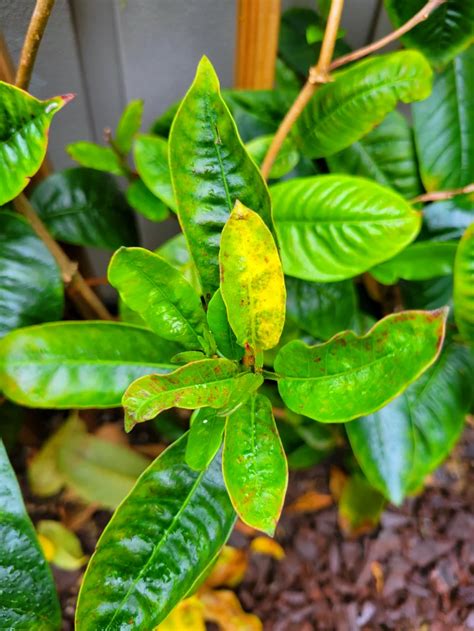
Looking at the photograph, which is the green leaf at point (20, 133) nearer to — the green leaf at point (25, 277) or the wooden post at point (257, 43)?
the green leaf at point (25, 277)

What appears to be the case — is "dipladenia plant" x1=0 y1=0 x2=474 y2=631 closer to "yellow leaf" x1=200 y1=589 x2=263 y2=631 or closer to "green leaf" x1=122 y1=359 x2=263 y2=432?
"green leaf" x1=122 y1=359 x2=263 y2=432

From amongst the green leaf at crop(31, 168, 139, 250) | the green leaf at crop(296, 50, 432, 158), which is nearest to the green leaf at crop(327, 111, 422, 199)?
the green leaf at crop(296, 50, 432, 158)

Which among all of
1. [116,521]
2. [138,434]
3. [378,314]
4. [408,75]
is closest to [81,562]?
[138,434]

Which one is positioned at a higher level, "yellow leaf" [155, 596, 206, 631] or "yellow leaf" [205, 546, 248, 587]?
"yellow leaf" [155, 596, 206, 631]

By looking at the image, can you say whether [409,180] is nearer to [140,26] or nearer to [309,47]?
[309,47]

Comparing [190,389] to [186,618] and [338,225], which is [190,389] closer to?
[338,225]

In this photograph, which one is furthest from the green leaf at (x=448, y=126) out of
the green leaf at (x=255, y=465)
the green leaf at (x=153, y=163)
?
the green leaf at (x=255, y=465)

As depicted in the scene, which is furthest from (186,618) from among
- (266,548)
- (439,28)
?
(439,28)
